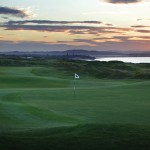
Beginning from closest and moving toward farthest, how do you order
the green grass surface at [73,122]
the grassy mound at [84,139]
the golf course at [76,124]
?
the grassy mound at [84,139] → the golf course at [76,124] → the green grass surface at [73,122]

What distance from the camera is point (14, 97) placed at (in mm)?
22656

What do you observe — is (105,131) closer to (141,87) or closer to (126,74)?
A: (141,87)

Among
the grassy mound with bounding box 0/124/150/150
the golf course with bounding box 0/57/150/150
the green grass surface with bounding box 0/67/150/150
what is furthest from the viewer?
the green grass surface with bounding box 0/67/150/150

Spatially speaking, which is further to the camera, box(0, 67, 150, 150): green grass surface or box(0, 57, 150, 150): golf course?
box(0, 67, 150, 150): green grass surface

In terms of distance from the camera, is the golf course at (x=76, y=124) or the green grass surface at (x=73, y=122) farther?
the green grass surface at (x=73, y=122)

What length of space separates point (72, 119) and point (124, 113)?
256cm

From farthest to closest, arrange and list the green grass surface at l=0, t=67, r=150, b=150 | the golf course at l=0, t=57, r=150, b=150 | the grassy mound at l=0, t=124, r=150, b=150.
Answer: the green grass surface at l=0, t=67, r=150, b=150 < the golf course at l=0, t=57, r=150, b=150 < the grassy mound at l=0, t=124, r=150, b=150

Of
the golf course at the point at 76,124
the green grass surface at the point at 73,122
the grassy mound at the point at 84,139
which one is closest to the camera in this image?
the grassy mound at the point at 84,139

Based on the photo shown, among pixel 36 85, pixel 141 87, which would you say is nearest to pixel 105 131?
pixel 141 87

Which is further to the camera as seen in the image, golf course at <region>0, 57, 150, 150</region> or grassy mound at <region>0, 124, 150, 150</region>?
golf course at <region>0, 57, 150, 150</region>

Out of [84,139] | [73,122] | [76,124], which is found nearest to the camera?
[84,139]

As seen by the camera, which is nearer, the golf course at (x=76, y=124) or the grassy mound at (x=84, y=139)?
the grassy mound at (x=84, y=139)

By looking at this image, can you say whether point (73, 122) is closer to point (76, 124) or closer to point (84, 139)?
point (76, 124)

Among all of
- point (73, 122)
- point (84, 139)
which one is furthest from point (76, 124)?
point (84, 139)
